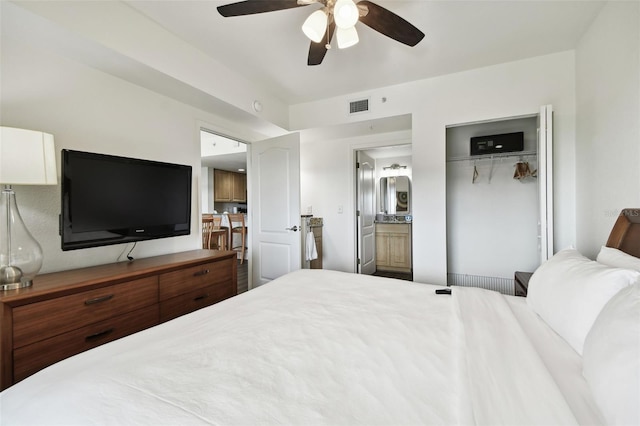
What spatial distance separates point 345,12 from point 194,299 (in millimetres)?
2278

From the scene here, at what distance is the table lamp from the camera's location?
1.33 meters

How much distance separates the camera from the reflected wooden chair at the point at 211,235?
4875 millimetres

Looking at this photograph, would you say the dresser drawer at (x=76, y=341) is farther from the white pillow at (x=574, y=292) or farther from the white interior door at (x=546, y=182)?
the white interior door at (x=546, y=182)

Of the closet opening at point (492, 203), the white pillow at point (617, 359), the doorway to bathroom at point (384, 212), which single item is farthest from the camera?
the doorway to bathroom at point (384, 212)

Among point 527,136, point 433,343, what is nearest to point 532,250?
point 527,136

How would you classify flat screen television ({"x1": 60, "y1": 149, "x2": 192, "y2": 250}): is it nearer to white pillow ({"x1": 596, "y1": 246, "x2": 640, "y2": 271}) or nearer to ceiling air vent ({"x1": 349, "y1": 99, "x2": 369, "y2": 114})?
ceiling air vent ({"x1": 349, "y1": 99, "x2": 369, "y2": 114})

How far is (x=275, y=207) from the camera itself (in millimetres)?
3469

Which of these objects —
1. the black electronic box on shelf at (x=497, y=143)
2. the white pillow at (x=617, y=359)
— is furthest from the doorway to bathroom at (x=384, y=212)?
the white pillow at (x=617, y=359)

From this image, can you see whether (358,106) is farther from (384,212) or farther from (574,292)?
(574,292)

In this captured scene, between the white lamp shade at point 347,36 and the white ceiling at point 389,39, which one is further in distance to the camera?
the white ceiling at point 389,39

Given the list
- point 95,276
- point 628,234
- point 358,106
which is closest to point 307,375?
point 95,276

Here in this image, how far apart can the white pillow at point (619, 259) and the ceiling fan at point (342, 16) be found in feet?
5.13

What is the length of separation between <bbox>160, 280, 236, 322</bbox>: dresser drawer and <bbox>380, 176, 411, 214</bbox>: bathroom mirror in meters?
3.72

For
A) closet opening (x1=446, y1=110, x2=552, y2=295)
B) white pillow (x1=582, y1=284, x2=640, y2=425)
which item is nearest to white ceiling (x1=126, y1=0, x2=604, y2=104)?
closet opening (x1=446, y1=110, x2=552, y2=295)
